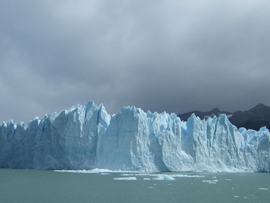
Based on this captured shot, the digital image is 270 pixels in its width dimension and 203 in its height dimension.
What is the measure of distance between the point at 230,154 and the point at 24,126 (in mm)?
21372

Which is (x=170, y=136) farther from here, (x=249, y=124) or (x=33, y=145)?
(x=249, y=124)

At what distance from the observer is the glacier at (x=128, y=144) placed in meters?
24.1

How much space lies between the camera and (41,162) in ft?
84.0

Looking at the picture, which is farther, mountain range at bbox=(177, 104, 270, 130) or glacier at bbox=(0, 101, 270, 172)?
mountain range at bbox=(177, 104, 270, 130)

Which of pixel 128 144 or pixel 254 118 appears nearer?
pixel 128 144

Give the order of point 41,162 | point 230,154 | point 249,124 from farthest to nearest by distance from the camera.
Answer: point 249,124 → point 230,154 → point 41,162

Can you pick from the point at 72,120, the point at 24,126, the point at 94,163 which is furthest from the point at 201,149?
the point at 24,126

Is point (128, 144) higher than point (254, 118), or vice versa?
point (254, 118)

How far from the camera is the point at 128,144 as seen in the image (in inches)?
936

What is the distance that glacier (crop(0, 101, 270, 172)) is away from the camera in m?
24.1

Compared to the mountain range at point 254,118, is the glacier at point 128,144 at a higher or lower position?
lower

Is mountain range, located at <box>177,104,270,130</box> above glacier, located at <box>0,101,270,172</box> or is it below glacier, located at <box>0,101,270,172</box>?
above

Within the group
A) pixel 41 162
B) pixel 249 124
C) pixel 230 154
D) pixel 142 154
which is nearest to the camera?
pixel 142 154

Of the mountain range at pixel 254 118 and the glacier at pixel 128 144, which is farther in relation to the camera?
the mountain range at pixel 254 118
